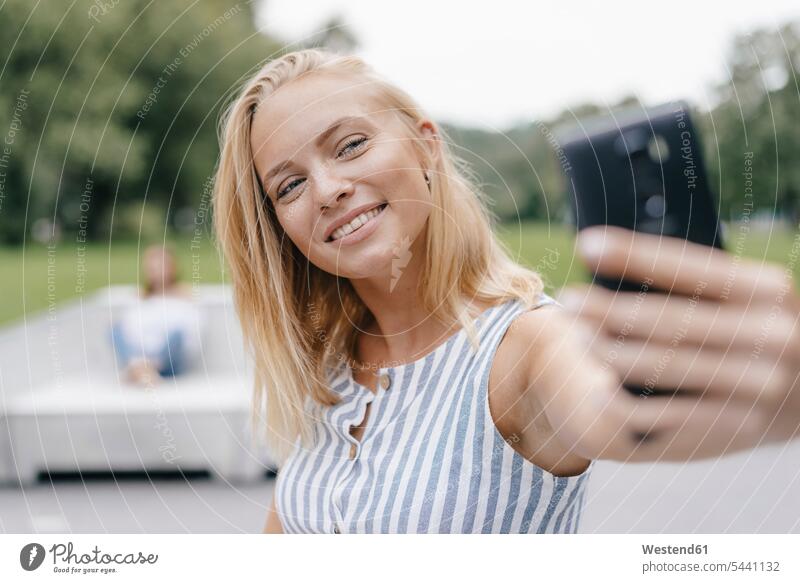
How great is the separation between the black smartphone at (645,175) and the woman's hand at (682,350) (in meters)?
0.01

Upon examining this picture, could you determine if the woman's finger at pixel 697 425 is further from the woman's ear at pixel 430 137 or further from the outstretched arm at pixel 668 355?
the woman's ear at pixel 430 137

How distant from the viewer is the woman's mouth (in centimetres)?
57

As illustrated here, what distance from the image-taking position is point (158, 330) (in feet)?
6.30

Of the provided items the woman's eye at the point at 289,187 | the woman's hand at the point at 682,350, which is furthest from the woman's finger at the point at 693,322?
the woman's eye at the point at 289,187

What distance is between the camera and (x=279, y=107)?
0.57 metres

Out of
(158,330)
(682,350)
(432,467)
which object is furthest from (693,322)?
(158,330)

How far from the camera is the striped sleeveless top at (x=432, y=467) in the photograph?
54cm

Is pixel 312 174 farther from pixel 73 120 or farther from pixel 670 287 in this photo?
pixel 73 120

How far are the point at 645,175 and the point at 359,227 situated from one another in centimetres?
21

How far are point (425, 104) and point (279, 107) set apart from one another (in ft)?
0.61

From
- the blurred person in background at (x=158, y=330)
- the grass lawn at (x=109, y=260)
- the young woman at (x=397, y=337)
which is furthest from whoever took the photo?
the blurred person in background at (x=158, y=330)
